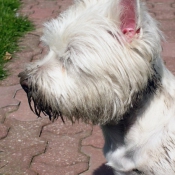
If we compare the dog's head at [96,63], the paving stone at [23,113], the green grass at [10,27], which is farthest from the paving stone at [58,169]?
the green grass at [10,27]

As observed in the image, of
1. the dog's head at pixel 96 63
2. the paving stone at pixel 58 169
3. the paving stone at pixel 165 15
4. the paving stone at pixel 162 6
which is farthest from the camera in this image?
the paving stone at pixel 162 6

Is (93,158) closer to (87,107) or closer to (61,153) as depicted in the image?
(61,153)

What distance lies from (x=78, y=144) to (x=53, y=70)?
1.58 meters

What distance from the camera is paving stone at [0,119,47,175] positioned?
396 centimetres

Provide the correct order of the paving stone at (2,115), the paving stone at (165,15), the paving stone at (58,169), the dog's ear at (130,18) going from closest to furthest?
the dog's ear at (130,18), the paving stone at (58,169), the paving stone at (2,115), the paving stone at (165,15)

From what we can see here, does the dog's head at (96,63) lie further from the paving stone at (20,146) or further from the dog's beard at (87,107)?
the paving stone at (20,146)

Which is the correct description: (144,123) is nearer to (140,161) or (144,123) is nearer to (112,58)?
(140,161)

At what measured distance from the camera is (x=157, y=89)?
278 cm

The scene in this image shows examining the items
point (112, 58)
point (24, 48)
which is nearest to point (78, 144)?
point (112, 58)

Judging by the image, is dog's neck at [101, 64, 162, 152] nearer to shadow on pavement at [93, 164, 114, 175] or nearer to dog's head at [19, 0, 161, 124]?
dog's head at [19, 0, 161, 124]

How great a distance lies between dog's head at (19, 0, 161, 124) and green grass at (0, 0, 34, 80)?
109 inches

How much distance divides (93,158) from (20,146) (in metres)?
0.66

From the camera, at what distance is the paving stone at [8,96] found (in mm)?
4828

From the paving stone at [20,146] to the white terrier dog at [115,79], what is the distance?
1255 millimetres
